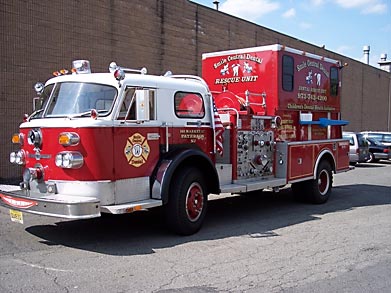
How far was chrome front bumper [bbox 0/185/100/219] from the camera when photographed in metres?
5.93

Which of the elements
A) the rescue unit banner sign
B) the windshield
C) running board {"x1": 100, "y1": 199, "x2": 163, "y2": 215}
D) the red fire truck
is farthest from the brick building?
running board {"x1": 100, "y1": 199, "x2": 163, "y2": 215}

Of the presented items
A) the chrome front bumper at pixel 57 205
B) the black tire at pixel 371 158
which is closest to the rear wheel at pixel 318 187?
the chrome front bumper at pixel 57 205

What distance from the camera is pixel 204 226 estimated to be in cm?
808

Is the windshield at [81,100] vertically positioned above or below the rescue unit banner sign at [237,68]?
below

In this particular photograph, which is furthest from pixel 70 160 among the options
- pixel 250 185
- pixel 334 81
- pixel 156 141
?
pixel 334 81

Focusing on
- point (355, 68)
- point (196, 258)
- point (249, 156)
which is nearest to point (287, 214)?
point (249, 156)

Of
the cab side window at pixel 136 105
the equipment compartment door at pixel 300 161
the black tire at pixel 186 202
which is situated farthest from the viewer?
the equipment compartment door at pixel 300 161

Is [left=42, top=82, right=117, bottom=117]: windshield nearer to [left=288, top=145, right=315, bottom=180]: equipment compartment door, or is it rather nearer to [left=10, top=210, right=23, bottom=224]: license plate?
[left=10, top=210, right=23, bottom=224]: license plate

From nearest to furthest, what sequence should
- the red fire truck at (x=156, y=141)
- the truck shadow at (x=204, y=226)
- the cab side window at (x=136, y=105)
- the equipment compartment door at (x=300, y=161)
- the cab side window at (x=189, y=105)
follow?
the red fire truck at (x=156, y=141)
the cab side window at (x=136, y=105)
the truck shadow at (x=204, y=226)
the cab side window at (x=189, y=105)
the equipment compartment door at (x=300, y=161)

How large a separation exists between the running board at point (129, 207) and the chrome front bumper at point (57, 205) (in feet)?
0.53

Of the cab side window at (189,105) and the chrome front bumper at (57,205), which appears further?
the cab side window at (189,105)

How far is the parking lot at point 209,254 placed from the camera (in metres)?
5.17

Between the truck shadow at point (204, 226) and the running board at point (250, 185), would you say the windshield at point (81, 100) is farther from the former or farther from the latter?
the running board at point (250, 185)

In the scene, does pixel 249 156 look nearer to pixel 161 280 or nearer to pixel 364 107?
pixel 161 280
